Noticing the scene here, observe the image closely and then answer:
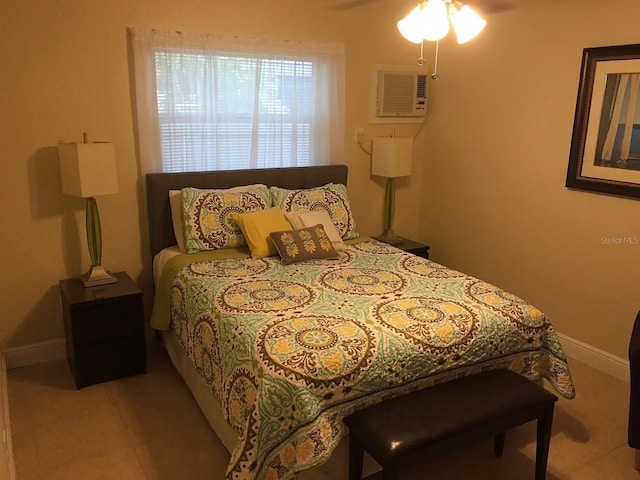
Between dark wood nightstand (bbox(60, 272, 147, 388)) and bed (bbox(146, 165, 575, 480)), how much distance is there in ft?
0.53

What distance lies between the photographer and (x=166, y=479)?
90.0 inches

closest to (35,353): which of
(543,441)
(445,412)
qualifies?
(445,412)

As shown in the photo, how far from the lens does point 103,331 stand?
296 centimetres

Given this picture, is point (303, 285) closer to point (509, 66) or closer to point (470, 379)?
point (470, 379)

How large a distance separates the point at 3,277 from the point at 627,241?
3.59m

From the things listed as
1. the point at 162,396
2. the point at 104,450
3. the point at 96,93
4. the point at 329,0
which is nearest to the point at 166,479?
the point at 104,450

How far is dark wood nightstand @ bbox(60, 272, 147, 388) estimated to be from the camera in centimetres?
290

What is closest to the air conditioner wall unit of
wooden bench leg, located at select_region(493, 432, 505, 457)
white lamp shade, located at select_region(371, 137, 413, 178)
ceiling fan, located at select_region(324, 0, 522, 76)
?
white lamp shade, located at select_region(371, 137, 413, 178)

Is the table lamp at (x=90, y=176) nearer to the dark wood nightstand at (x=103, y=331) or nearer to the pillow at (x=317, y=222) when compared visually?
the dark wood nightstand at (x=103, y=331)

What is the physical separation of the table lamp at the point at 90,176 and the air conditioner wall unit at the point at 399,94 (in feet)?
6.76

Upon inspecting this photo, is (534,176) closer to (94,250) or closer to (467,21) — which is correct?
(467,21)

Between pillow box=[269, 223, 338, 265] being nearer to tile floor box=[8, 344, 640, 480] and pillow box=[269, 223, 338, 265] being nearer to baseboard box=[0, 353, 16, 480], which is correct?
tile floor box=[8, 344, 640, 480]

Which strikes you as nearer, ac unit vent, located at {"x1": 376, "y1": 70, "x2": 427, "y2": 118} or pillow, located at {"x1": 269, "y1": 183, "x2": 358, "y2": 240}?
pillow, located at {"x1": 269, "y1": 183, "x2": 358, "y2": 240}

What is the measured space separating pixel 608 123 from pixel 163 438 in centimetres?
293
